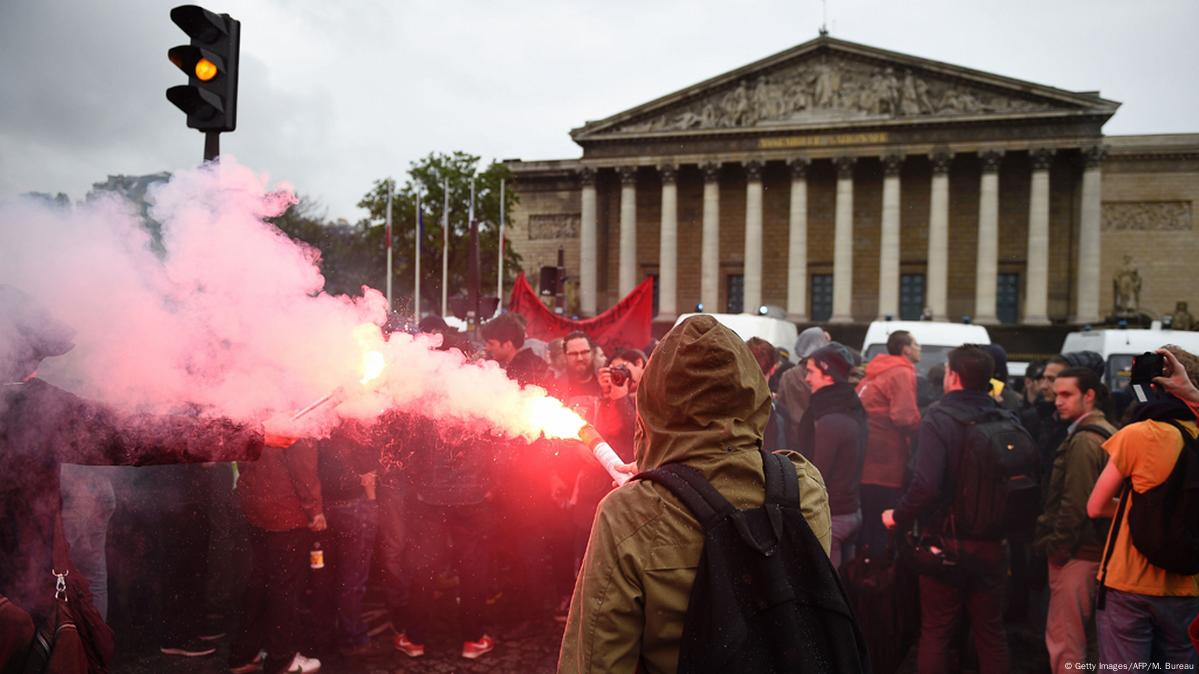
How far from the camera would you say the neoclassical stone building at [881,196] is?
33.2 m

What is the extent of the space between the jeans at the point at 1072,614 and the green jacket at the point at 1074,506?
0.24 ft

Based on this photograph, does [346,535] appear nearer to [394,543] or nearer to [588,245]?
[394,543]

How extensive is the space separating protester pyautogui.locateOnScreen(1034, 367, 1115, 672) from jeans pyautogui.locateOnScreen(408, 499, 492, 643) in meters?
3.52

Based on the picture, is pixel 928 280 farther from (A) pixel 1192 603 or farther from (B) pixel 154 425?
(B) pixel 154 425

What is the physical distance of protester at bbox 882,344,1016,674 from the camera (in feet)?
13.8

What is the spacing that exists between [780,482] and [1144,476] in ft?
8.37

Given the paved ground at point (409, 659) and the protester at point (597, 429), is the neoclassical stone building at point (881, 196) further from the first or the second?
the paved ground at point (409, 659)

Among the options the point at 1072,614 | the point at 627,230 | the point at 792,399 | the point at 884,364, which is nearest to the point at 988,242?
the point at 627,230

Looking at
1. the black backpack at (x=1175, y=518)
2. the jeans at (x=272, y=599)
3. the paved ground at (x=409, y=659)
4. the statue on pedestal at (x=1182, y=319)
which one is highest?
the statue on pedestal at (x=1182, y=319)

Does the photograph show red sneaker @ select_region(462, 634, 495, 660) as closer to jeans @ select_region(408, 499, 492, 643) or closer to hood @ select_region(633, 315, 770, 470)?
jeans @ select_region(408, 499, 492, 643)

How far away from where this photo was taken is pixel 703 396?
2.00m

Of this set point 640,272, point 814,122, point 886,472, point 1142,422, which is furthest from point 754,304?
point 1142,422

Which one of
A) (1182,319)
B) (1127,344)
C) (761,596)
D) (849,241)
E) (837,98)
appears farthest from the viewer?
(849,241)

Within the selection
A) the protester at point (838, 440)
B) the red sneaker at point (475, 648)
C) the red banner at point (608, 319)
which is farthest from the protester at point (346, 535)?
the red banner at point (608, 319)
